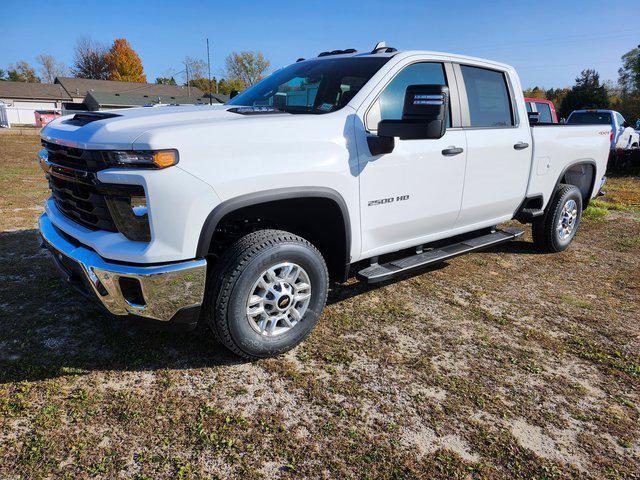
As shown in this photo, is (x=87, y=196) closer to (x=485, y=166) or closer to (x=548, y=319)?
(x=485, y=166)

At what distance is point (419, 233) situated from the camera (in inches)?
150

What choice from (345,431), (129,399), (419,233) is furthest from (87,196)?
(419,233)

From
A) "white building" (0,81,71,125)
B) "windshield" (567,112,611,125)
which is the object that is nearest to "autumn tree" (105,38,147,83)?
"white building" (0,81,71,125)

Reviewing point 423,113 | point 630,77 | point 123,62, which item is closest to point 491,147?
point 423,113

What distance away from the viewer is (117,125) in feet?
8.30

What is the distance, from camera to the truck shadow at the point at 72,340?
9.53ft

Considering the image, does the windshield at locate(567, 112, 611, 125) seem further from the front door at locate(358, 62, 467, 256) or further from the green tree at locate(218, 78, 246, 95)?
the green tree at locate(218, 78, 246, 95)

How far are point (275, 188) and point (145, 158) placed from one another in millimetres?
756

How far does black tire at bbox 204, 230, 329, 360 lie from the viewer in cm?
271

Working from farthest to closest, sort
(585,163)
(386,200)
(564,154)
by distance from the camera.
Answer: (585,163)
(564,154)
(386,200)

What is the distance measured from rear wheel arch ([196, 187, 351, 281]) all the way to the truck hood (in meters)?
0.51

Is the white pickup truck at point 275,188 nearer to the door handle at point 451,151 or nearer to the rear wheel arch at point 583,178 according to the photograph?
the door handle at point 451,151

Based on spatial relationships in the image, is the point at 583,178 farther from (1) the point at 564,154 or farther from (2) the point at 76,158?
(2) the point at 76,158

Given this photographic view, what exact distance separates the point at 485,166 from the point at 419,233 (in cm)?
96
